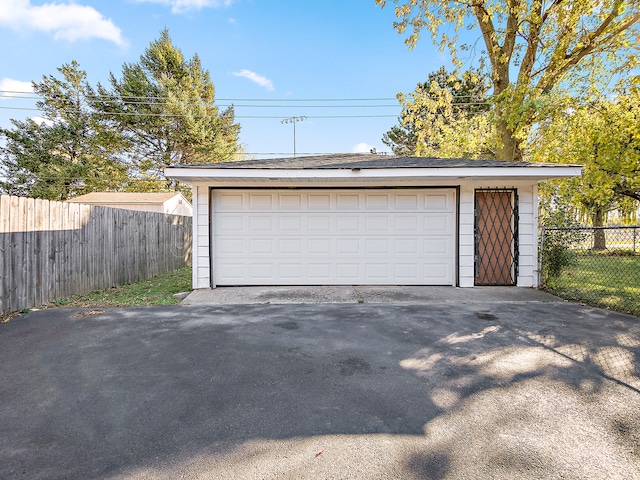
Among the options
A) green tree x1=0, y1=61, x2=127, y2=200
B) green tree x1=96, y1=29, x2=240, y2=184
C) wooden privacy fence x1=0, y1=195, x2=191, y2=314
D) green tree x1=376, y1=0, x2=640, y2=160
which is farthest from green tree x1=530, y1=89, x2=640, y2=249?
green tree x1=0, y1=61, x2=127, y2=200

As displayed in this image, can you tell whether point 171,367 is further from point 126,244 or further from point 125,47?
point 125,47

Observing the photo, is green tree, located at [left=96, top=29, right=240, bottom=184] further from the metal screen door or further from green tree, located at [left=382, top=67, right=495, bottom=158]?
the metal screen door

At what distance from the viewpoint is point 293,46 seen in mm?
16078

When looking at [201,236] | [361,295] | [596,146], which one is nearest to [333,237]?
[361,295]

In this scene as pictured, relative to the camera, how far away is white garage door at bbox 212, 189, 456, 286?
23.4ft

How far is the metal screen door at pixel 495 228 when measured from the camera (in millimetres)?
6980

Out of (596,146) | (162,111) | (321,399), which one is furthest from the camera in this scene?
(162,111)

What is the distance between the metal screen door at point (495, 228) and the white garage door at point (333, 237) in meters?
0.54

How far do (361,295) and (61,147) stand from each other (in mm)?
25495

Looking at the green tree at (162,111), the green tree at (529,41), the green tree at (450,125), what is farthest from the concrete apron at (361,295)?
the green tree at (162,111)

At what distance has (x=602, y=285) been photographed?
718 cm

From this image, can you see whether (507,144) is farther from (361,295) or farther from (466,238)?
(361,295)

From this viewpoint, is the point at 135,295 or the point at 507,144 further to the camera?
the point at 507,144

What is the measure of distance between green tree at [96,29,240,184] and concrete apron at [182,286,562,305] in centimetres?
1785
